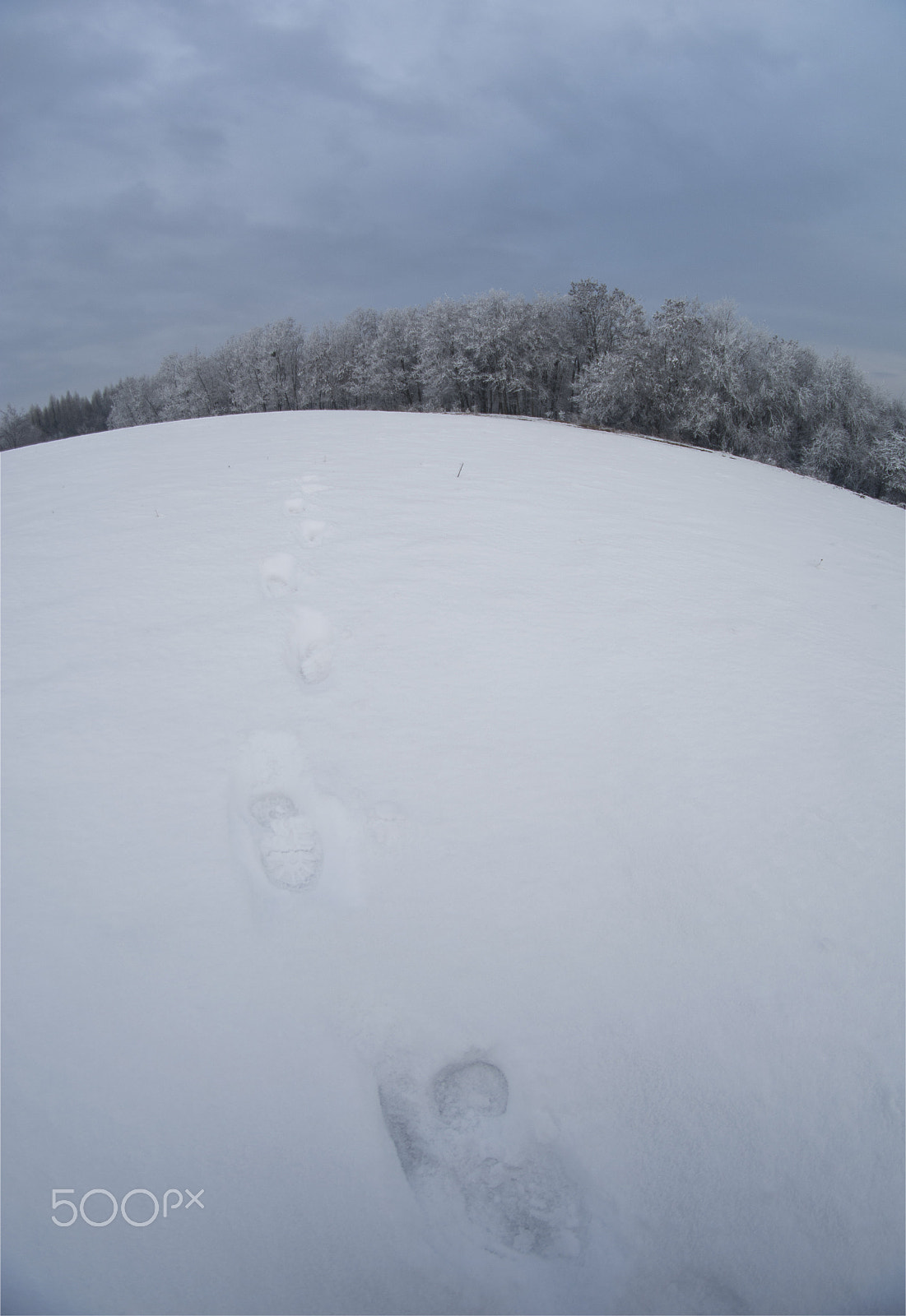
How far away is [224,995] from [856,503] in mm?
11059

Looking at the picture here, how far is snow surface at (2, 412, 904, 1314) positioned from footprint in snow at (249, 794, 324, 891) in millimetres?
11

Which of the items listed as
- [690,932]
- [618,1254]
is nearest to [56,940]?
[618,1254]

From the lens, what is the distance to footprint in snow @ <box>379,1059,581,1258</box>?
1.80m

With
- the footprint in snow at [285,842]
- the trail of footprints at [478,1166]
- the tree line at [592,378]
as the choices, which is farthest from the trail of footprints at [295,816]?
the tree line at [592,378]

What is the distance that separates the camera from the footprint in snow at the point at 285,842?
8.38 feet

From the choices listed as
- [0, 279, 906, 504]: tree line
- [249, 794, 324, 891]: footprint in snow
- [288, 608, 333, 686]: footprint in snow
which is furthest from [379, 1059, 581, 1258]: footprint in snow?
[0, 279, 906, 504]: tree line

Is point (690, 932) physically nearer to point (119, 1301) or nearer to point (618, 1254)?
point (618, 1254)

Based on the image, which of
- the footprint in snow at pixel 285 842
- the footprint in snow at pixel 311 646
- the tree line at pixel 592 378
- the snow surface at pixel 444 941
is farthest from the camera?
the tree line at pixel 592 378

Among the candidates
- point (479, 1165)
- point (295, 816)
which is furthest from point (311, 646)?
point (479, 1165)

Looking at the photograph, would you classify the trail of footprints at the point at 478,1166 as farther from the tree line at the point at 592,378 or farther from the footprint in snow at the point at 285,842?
the tree line at the point at 592,378

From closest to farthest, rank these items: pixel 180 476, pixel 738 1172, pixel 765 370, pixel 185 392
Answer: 1. pixel 738 1172
2. pixel 180 476
3. pixel 765 370
4. pixel 185 392

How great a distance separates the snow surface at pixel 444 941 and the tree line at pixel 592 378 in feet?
42.6

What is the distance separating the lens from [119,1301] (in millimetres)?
1647

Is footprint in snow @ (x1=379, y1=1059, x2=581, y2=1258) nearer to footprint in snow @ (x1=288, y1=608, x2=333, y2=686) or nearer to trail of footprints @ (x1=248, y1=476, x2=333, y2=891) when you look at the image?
trail of footprints @ (x1=248, y1=476, x2=333, y2=891)
